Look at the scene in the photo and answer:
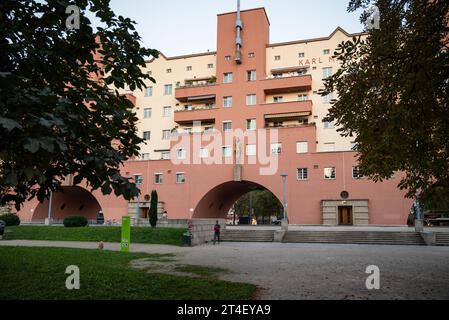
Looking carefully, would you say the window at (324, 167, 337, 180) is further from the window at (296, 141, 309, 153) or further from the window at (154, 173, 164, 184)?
the window at (154, 173, 164, 184)

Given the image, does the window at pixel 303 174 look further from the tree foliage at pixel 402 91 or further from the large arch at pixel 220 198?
the tree foliage at pixel 402 91

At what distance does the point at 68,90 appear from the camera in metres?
7.18

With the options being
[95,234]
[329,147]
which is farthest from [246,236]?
[329,147]

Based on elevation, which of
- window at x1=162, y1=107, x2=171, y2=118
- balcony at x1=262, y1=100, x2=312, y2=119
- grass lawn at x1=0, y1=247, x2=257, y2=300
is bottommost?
grass lawn at x1=0, y1=247, x2=257, y2=300

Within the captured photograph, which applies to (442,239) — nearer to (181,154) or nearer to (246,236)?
(246,236)

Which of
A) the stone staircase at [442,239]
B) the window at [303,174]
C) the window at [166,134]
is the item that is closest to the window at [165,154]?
the window at [166,134]

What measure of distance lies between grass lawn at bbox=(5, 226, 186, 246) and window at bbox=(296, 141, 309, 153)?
61.4 feet

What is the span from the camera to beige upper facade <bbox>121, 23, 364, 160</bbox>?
44.3m

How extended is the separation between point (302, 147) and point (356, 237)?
49.8 feet

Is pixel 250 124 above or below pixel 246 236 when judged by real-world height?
above

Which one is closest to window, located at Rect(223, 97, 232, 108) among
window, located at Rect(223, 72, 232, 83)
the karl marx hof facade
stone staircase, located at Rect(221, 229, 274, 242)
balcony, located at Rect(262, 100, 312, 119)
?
the karl marx hof facade

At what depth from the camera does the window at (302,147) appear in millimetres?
41075

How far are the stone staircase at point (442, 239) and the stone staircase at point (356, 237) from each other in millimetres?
974
